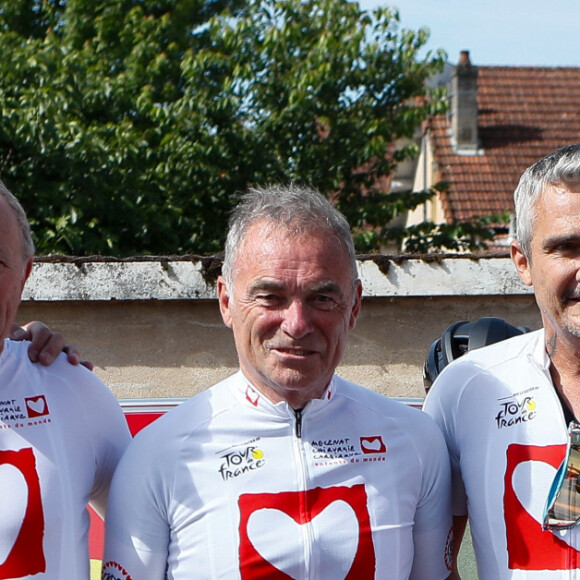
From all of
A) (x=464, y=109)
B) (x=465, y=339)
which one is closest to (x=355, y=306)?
(x=465, y=339)

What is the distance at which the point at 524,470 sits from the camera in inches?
84.8

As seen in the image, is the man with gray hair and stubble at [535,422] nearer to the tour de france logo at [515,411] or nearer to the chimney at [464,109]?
the tour de france logo at [515,411]

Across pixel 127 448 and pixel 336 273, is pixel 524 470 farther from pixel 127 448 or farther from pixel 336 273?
pixel 127 448

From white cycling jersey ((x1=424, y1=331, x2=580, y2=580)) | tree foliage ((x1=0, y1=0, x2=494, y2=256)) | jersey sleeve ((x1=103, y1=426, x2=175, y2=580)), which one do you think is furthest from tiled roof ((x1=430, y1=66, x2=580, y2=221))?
jersey sleeve ((x1=103, y1=426, x2=175, y2=580))

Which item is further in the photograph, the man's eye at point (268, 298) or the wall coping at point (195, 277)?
the wall coping at point (195, 277)

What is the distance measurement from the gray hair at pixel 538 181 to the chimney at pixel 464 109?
18050 millimetres

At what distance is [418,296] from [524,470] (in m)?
2.23

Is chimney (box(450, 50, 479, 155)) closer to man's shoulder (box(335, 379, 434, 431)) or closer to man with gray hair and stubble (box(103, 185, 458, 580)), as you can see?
man's shoulder (box(335, 379, 434, 431))

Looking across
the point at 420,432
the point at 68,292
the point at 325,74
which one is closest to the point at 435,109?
the point at 325,74

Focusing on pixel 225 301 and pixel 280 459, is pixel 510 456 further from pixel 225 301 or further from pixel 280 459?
pixel 225 301

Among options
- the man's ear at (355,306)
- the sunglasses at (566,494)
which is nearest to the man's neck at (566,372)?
the sunglasses at (566,494)

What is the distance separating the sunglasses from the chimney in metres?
18.4

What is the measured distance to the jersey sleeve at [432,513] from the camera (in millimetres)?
2227

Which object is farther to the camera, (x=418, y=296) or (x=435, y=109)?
(x=435, y=109)
